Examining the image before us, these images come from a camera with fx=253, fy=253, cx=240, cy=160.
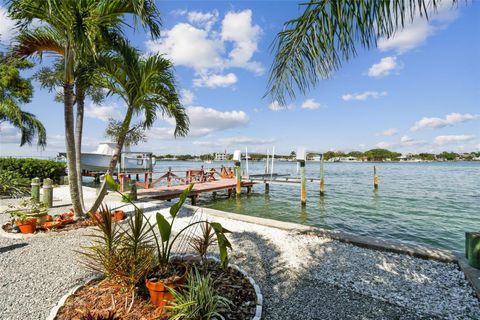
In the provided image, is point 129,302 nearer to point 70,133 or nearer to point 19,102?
point 70,133

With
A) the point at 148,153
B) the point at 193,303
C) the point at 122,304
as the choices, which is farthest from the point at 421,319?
the point at 148,153

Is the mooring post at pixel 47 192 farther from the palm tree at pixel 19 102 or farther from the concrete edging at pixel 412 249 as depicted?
the concrete edging at pixel 412 249

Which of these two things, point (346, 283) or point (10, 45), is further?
point (10, 45)

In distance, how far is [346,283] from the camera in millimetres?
3383

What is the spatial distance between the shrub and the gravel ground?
1096cm

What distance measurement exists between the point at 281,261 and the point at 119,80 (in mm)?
5197

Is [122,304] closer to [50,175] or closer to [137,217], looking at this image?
[137,217]

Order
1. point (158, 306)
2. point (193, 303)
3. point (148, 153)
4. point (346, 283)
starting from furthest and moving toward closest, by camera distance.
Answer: point (148, 153) < point (346, 283) < point (158, 306) < point (193, 303)

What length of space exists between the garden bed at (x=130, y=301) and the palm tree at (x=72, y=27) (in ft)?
10.3

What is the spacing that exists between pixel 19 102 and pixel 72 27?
44.7 feet

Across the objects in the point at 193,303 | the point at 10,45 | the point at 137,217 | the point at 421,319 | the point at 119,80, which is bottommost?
the point at 421,319

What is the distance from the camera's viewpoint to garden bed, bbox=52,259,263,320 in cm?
241

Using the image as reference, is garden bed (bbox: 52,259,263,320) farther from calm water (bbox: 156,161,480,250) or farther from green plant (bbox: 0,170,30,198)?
green plant (bbox: 0,170,30,198)

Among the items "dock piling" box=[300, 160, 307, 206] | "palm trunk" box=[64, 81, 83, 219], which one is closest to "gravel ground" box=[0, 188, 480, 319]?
"palm trunk" box=[64, 81, 83, 219]
